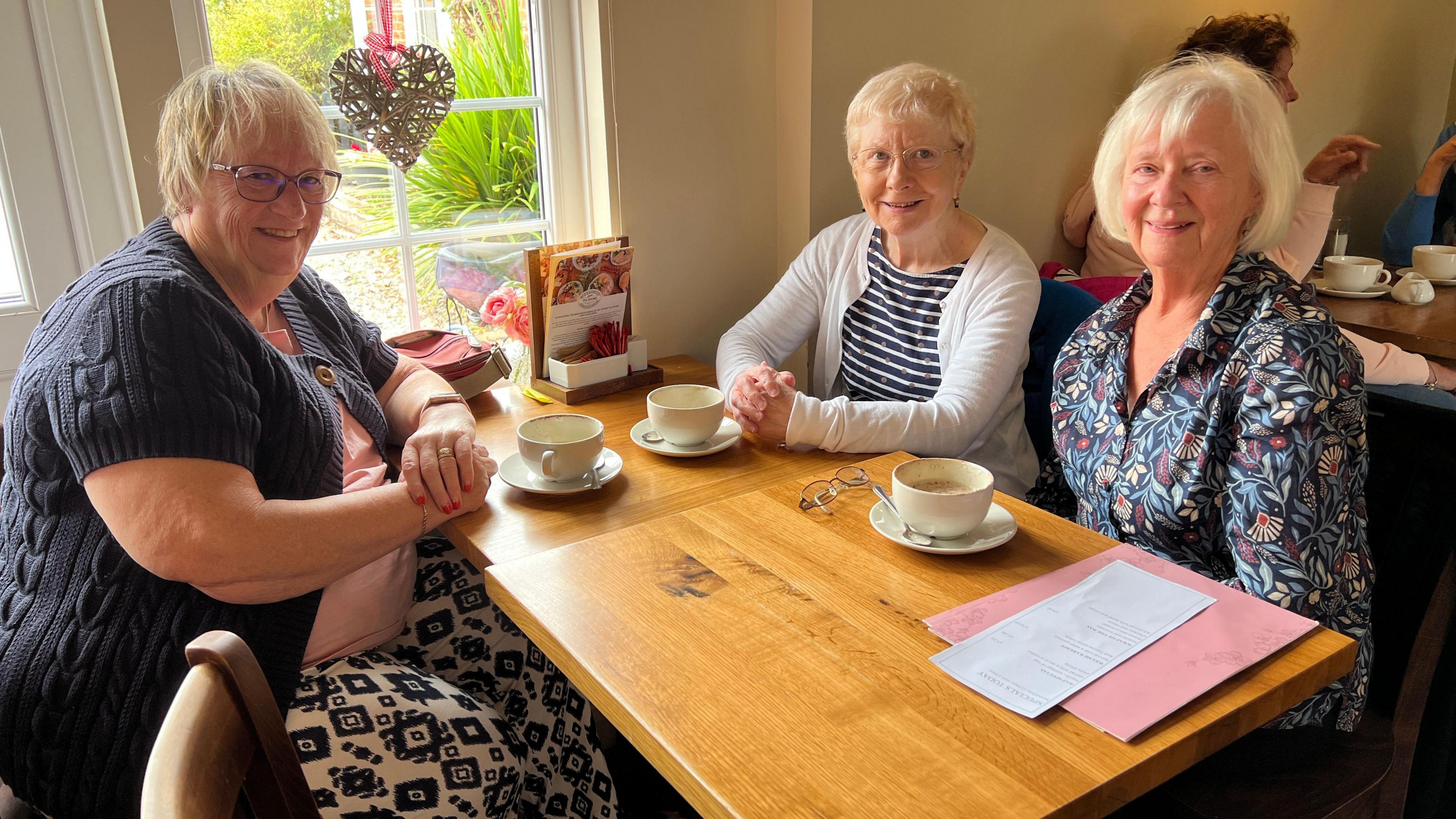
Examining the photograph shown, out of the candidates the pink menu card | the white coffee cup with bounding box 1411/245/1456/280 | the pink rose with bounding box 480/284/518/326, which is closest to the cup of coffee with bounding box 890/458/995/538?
the pink menu card

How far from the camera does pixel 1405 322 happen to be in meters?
2.39

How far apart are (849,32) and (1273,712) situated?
5.55 ft

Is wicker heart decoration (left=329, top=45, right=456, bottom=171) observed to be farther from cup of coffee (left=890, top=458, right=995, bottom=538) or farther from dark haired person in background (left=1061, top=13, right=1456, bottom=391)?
dark haired person in background (left=1061, top=13, right=1456, bottom=391)

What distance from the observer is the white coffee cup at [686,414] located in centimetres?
150

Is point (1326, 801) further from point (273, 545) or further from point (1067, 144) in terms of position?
point (1067, 144)

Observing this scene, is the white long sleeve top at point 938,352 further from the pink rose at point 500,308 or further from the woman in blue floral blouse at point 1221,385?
the pink rose at point 500,308

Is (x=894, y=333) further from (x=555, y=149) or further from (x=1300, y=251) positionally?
(x=1300, y=251)

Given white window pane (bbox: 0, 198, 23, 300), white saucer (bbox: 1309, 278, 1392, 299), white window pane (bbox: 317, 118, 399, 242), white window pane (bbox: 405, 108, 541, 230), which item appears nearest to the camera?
white window pane (bbox: 0, 198, 23, 300)

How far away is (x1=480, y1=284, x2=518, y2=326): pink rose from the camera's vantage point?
200 centimetres

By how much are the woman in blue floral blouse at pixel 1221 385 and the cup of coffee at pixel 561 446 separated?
0.73 meters

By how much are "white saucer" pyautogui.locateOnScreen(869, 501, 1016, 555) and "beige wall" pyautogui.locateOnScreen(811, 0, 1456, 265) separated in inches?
45.5

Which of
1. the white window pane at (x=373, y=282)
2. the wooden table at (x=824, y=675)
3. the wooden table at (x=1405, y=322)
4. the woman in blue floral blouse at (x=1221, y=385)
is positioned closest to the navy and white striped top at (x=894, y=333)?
the woman in blue floral blouse at (x=1221, y=385)

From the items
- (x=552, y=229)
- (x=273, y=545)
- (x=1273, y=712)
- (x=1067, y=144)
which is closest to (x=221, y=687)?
(x=273, y=545)

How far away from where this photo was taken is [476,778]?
1.24 meters
